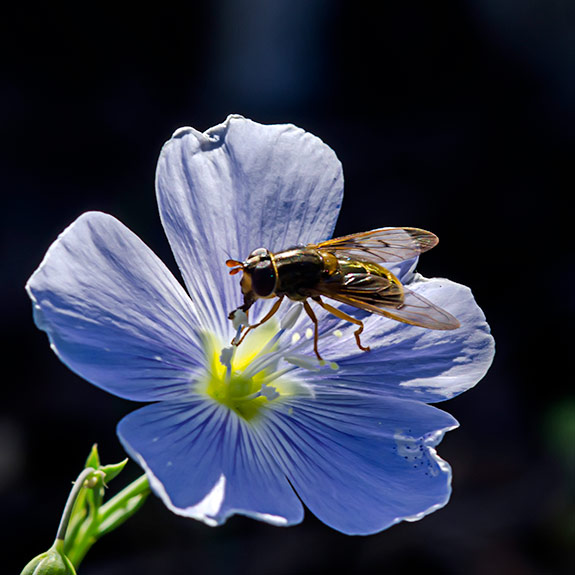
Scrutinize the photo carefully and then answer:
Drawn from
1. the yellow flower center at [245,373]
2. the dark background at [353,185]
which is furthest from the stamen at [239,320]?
the dark background at [353,185]

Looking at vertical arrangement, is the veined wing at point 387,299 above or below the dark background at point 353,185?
above

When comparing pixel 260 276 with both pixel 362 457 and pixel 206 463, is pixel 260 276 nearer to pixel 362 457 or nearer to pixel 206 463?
pixel 206 463

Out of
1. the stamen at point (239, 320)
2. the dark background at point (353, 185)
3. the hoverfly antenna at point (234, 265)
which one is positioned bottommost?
the dark background at point (353, 185)

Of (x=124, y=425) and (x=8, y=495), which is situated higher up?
(x=124, y=425)

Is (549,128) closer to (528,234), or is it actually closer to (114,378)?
(528,234)

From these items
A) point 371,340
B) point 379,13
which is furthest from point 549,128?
point 371,340

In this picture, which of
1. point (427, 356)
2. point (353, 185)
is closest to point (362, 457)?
point (427, 356)

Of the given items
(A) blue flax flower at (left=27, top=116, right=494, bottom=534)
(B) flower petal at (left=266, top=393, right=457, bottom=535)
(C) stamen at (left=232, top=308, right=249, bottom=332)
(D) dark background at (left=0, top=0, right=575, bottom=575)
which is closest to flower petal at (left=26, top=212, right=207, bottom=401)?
(A) blue flax flower at (left=27, top=116, right=494, bottom=534)

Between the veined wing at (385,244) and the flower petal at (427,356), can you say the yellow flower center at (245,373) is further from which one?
the veined wing at (385,244)
